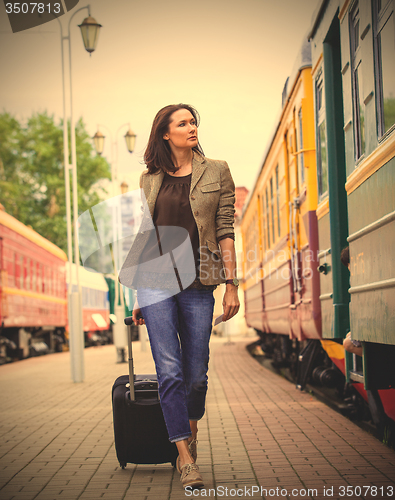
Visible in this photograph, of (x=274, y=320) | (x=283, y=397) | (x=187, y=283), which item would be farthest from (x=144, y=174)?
(x=274, y=320)

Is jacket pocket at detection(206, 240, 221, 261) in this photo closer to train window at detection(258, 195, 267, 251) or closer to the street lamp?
train window at detection(258, 195, 267, 251)

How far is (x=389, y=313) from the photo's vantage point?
3.35 metres

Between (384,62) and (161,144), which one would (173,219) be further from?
(384,62)

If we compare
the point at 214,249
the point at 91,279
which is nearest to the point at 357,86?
the point at 214,249

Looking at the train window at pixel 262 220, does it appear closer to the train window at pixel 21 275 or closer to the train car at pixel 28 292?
the train car at pixel 28 292

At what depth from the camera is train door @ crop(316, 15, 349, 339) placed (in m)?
5.19

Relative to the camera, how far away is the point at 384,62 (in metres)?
3.45

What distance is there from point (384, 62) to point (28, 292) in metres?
16.6

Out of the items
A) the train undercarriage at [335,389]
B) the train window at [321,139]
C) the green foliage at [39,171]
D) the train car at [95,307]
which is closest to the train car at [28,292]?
the train car at [95,307]

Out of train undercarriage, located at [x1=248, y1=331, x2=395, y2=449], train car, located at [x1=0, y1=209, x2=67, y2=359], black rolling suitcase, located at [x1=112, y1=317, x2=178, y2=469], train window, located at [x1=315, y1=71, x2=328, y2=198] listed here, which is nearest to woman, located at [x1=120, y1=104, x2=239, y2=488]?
black rolling suitcase, located at [x1=112, y1=317, x2=178, y2=469]

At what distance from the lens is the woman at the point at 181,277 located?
131 inches

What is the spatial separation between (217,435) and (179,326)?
1.86m

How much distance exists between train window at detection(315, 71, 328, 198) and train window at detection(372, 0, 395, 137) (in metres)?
1.99

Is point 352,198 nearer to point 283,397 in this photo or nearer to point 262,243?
point 283,397
